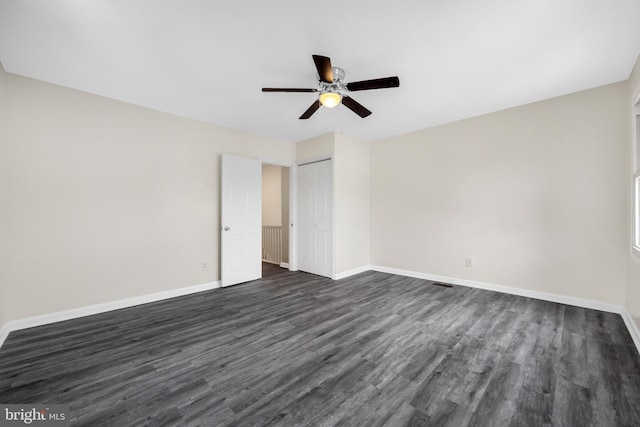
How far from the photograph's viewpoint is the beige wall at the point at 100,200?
8.73 feet

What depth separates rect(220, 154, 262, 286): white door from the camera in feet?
13.6

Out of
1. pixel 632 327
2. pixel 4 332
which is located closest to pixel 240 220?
pixel 4 332

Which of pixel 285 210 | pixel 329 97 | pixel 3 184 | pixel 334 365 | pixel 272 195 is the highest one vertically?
pixel 329 97

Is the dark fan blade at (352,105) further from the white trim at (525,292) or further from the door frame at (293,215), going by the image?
the white trim at (525,292)

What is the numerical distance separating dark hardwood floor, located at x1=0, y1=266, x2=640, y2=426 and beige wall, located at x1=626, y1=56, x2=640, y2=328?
0.25m

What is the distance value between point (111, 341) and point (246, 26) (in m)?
3.06

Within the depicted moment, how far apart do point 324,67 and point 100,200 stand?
3085mm

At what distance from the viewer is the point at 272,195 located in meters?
6.29

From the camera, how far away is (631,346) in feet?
7.28

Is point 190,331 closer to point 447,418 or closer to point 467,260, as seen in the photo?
point 447,418

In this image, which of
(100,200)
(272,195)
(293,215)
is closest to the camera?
(100,200)

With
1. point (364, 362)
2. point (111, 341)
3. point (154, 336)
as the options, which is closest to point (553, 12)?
point (364, 362)

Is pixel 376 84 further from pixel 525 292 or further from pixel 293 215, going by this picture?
pixel 525 292

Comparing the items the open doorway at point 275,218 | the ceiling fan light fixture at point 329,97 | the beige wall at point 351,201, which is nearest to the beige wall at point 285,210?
the open doorway at point 275,218
